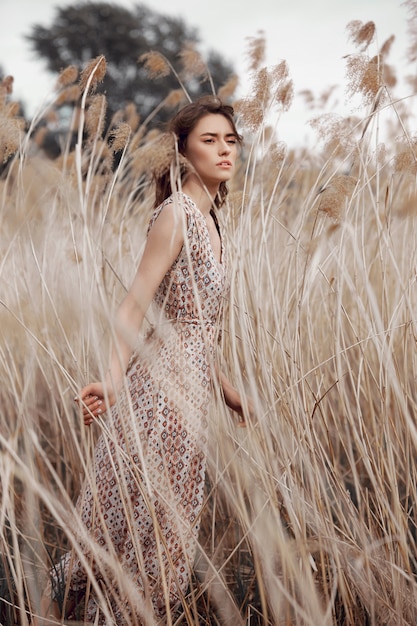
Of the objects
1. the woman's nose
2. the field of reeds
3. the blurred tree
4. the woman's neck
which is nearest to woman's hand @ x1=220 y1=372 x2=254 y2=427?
the field of reeds

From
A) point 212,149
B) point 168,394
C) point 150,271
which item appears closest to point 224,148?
point 212,149

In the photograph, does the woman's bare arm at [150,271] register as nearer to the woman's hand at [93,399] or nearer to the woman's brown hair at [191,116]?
the woman's hand at [93,399]

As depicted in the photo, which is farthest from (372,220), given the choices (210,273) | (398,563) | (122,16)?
(122,16)

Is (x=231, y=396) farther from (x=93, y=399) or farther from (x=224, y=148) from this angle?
(x=224, y=148)

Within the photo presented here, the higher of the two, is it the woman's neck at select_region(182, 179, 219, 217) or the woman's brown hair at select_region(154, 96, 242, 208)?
the woman's brown hair at select_region(154, 96, 242, 208)

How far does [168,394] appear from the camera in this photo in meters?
1.39

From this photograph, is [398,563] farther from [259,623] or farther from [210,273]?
[210,273]

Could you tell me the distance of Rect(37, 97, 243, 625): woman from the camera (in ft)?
4.53

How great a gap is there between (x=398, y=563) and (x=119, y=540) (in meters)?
0.58

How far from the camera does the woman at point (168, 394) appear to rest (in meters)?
1.38

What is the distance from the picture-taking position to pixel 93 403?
1297 mm

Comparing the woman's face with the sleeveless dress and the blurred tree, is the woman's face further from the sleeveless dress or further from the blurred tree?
the blurred tree

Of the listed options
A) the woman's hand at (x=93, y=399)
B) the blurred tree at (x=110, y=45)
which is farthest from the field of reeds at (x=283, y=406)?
the blurred tree at (x=110, y=45)

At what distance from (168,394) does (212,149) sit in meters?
0.54
